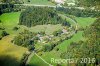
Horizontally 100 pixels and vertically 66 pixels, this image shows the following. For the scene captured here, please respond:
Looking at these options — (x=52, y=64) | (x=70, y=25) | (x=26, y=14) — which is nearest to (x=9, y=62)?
(x=52, y=64)

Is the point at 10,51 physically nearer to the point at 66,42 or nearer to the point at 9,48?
the point at 9,48

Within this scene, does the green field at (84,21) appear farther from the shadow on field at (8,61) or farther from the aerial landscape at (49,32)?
the shadow on field at (8,61)

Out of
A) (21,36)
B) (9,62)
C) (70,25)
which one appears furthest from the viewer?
(70,25)

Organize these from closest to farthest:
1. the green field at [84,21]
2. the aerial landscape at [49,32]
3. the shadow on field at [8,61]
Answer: the shadow on field at [8,61] < the aerial landscape at [49,32] < the green field at [84,21]

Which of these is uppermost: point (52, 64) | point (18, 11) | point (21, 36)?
point (18, 11)

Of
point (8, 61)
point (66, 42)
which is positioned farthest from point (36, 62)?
point (66, 42)

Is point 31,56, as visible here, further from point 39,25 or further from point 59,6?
point 59,6

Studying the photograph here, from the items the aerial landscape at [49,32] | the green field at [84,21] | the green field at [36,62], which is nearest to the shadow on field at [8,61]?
the aerial landscape at [49,32]
